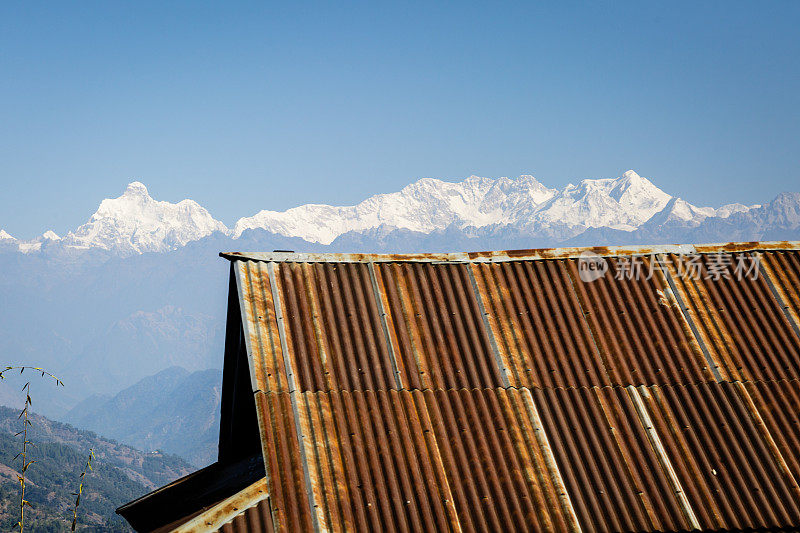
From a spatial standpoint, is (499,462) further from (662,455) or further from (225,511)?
(225,511)

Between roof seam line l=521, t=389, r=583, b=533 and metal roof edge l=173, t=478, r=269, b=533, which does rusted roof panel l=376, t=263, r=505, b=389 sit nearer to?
roof seam line l=521, t=389, r=583, b=533

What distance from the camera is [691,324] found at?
9797mm

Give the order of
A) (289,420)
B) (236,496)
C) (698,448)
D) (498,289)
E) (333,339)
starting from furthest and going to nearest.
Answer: (498,289) → (333,339) → (698,448) → (289,420) → (236,496)

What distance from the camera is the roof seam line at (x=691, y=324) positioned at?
9.16 metres

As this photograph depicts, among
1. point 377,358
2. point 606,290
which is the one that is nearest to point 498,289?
point 606,290

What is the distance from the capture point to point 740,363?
30.7ft

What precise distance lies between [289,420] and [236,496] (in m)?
1.03

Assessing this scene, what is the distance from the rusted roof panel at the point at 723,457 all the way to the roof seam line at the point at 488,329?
1.79 metres

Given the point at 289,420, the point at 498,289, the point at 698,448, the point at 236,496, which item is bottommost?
the point at 698,448

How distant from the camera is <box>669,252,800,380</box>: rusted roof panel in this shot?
9.38 meters

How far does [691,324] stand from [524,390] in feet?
9.65

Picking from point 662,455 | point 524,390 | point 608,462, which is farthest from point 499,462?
point 662,455

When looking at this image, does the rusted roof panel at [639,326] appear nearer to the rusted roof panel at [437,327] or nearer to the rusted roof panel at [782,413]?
the rusted roof panel at [782,413]

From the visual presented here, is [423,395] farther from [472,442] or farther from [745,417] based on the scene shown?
[745,417]
